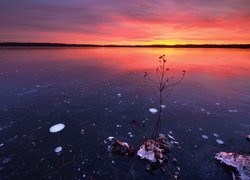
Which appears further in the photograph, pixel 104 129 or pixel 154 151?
pixel 104 129

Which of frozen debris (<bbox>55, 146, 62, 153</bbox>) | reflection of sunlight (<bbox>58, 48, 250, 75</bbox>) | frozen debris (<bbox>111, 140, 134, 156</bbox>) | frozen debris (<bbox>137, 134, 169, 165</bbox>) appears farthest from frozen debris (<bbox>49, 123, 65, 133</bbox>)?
reflection of sunlight (<bbox>58, 48, 250, 75</bbox>)

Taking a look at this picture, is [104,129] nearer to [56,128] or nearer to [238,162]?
[56,128]

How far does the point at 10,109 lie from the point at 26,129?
168 cm

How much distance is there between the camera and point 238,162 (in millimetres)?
3105

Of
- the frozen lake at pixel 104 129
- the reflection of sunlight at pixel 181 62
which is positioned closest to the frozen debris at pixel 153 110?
the frozen lake at pixel 104 129

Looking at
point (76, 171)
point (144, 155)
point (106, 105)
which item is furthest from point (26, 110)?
point (144, 155)

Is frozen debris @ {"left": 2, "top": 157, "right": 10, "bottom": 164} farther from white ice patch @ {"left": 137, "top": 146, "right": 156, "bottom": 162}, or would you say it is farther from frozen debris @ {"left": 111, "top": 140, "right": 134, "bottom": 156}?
white ice patch @ {"left": 137, "top": 146, "right": 156, "bottom": 162}

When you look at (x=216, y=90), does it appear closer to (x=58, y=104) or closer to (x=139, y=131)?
(x=139, y=131)

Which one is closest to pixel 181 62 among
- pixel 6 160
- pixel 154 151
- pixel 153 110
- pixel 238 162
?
pixel 153 110

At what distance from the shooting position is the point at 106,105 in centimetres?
603

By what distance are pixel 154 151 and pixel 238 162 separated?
159cm

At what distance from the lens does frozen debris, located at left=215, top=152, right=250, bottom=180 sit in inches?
113

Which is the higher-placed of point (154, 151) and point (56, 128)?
point (154, 151)

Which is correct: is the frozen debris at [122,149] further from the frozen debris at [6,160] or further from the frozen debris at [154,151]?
the frozen debris at [6,160]
